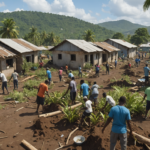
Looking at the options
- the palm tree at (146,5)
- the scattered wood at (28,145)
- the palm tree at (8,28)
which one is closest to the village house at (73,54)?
the palm tree at (146,5)

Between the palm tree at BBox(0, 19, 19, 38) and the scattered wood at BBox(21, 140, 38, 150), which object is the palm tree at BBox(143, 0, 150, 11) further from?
the palm tree at BBox(0, 19, 19, 38)

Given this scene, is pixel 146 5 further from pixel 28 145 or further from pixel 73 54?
pixel 28 145

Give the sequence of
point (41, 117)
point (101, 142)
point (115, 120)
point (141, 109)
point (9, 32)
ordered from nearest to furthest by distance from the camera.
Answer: point (115, 120), point (101, 142), point (41, 117), point (141, 109), point (9, 32)

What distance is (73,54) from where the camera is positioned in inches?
984

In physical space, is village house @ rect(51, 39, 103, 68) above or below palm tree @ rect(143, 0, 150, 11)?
below

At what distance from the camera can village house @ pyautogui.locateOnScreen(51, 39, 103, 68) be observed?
2417cm

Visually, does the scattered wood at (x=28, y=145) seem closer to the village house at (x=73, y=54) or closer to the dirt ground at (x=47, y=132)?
the dirt ground at (x=47, y=132)

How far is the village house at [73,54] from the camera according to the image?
24.2 meters

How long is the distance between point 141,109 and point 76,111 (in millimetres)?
3371

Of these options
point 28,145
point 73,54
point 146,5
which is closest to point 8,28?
point 73,54

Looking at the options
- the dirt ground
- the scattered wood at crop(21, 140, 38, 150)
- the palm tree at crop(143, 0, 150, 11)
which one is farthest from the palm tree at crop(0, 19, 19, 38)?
the scattered wood at crop(21, 140, 38, 150)

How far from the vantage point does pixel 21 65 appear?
20.3m

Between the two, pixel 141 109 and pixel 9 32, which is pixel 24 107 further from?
pixel 9 32

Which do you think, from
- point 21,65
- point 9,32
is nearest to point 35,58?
point 21,65
